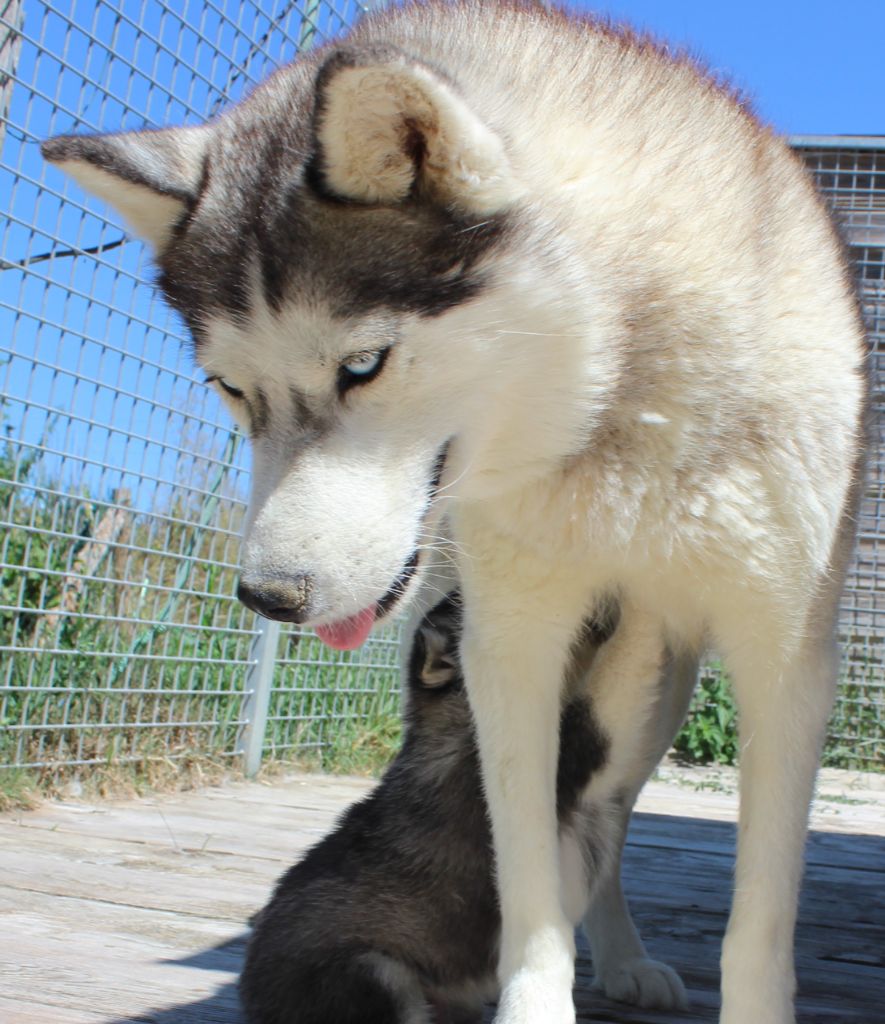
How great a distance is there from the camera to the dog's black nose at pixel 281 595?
1579 mm

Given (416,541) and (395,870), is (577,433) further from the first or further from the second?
(395,870)

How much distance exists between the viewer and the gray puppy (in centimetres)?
185

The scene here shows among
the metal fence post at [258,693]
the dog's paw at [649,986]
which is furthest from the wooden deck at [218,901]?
the metal fence post at [258,693]

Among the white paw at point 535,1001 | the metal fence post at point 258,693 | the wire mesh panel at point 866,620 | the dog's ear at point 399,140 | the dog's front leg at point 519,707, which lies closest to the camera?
the dog's ear at point 399,140

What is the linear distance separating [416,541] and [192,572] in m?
2.78

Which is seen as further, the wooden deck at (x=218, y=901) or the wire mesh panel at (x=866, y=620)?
the wire mesh panel at (x=866, y=620)

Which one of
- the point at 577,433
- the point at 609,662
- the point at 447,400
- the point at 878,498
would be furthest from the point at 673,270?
the point at 878,498

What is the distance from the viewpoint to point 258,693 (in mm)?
4625

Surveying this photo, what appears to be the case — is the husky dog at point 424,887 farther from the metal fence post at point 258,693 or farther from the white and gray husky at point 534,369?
the metal fence post at point 258,693

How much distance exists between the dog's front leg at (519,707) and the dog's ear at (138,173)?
80 cm

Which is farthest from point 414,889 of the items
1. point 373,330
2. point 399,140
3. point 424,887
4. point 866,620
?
point 866,620

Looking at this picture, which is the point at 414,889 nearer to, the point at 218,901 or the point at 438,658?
the point at 438,658

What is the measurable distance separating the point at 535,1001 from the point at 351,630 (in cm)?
67

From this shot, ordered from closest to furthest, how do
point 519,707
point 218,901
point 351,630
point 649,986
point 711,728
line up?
point 351,630 → point 519,707 → point 649,986 → point 218,901 → point 711,728
